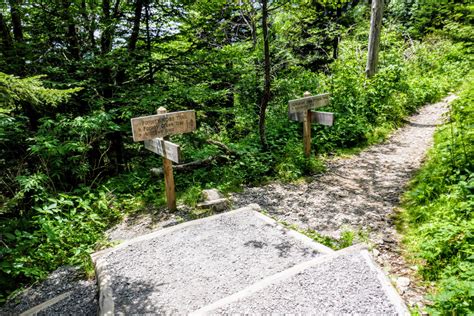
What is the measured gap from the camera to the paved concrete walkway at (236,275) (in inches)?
117

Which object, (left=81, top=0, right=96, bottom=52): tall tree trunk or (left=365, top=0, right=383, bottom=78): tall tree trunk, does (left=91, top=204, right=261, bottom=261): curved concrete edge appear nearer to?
(left=81, top=0, right=96, bottom=52): tall tree trunk

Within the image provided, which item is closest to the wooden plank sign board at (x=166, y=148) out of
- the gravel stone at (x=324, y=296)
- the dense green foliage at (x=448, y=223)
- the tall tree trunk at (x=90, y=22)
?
the gravel stone at (x=324, y=296)

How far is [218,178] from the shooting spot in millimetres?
6656

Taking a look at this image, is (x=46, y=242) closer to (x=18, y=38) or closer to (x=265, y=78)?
(x=18, y=38)

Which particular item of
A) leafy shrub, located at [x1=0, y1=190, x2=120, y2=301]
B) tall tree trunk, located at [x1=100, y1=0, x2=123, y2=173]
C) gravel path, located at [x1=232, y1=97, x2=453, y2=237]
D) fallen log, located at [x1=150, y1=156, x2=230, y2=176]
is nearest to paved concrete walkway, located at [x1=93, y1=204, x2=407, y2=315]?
leafy shrub, located at [x1=0, y1=190, x2=120, y2=301]

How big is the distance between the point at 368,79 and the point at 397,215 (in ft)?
23.0

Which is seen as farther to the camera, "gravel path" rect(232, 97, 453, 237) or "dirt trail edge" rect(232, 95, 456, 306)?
"gravel path" rect(232, 97, 453, 237)

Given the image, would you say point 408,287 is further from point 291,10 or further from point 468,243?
point 291,10

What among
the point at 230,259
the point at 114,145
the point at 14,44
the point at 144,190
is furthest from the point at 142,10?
the point at 230,259

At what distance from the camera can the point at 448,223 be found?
369cm

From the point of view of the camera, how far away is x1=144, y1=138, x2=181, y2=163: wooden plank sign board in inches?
185

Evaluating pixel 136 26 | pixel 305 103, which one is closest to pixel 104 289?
pixel 305 103

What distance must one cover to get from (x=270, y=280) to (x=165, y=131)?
2.91m

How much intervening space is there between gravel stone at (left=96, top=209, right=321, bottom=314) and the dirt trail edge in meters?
0.83
